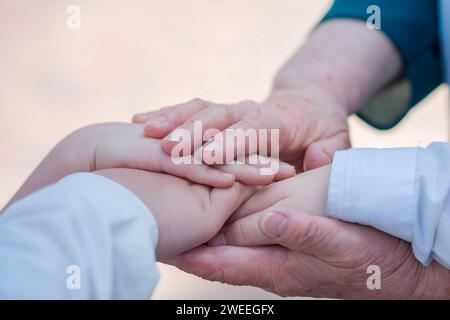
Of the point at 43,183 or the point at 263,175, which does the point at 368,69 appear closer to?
the point at 263,175

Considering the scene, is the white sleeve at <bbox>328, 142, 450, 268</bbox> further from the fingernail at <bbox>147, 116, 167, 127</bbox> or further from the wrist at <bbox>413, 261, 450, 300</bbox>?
the fingernail at <bbox>147, 116, 167, 127</bbox>

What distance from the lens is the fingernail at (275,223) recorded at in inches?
27.2

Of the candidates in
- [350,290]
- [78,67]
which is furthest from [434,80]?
[78,67]

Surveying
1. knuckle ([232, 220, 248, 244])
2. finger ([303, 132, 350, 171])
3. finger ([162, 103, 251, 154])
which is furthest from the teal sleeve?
knuckle ([232, 220, 248, 244])

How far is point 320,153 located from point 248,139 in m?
0.15

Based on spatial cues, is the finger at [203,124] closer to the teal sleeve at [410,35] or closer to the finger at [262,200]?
the finger at [262,200]

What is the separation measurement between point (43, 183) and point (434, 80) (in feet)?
2.32

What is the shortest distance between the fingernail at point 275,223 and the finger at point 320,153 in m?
0.21

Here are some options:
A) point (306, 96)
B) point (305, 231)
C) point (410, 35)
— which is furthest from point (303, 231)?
Answer: point (410, 35)

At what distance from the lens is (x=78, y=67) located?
211cm

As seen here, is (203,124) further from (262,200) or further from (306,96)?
(306,96)

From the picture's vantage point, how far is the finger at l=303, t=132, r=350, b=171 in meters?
0.89

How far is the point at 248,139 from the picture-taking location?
77cm

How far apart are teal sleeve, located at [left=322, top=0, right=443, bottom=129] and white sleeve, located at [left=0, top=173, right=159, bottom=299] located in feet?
2.21
